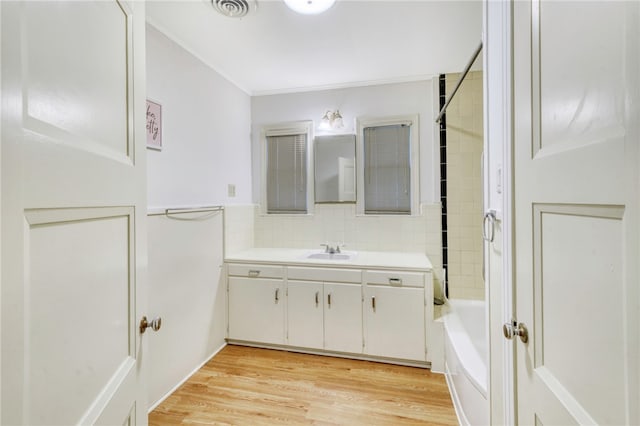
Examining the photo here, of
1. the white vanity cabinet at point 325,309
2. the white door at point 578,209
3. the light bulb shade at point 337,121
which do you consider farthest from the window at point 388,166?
the white door at point 578,209

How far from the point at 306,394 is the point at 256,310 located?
87 cm

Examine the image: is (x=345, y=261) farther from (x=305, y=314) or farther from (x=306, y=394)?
(x=306, y=394)

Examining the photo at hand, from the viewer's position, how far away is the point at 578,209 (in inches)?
22.3

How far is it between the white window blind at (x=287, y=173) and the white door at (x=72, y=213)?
226 cm

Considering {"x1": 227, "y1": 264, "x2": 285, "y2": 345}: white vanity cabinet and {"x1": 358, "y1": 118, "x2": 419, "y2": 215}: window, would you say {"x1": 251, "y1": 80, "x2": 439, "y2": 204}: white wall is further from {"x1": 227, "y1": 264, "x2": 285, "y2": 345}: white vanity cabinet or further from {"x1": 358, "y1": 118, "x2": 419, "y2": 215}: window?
{"x1": 227, "y1": 264, "x2": 285, "y2": 345}: white vanity cabinet

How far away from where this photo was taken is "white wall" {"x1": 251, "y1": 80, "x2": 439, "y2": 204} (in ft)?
9.37

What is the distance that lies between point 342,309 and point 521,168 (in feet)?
6.37

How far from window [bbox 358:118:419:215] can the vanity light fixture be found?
0.21m

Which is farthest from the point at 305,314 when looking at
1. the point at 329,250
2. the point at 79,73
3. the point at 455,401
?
the point at 79,73

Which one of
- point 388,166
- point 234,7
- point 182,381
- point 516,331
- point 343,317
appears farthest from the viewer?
point 388,166

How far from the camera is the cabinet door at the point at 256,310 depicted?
262cm

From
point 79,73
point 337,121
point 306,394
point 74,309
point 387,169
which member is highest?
point 337,121

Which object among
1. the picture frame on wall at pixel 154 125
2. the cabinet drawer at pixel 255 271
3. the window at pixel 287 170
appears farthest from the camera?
the window at pixel 287 170

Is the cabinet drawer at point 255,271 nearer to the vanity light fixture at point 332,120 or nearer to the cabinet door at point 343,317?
the cabinet door at point 343,317
